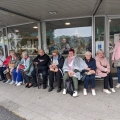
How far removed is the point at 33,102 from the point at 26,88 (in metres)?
1.06

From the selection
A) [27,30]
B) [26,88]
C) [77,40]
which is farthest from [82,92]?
[27,30]

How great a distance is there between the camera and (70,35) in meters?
4.98

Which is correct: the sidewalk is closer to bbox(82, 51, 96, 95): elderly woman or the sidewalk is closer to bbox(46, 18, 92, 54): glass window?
bbox(82, 51, 96, 95): elderly woman

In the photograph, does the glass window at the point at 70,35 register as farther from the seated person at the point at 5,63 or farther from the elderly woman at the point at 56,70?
the seated person at the point at 5,63

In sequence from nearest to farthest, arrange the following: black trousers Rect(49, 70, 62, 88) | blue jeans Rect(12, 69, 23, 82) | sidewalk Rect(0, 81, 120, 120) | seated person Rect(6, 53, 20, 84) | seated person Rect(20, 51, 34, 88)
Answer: sidewalk Rect(0, 81, 120, 120) → black trousers Rect(49, 70, 62, 88) → seated person Rect(20, 51, 34, 88) → blue jeans Rect(12, 69, 23, 82) → seated person Rect(6, 53, 20, 84)

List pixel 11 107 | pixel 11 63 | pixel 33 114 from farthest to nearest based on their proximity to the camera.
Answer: pixel 11 63 < pixel 11 107 < pixel 33 114

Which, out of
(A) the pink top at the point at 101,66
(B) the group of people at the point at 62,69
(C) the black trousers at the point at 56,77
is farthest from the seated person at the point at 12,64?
(A) the pink top at the point at 101,66

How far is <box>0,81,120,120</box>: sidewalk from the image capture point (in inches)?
99.4

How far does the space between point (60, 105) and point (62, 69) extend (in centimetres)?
112

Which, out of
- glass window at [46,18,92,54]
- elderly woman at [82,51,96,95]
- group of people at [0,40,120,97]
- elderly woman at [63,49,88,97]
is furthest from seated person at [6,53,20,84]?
elderly woman at [82,51,96,95]

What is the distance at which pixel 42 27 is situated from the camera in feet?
17.1

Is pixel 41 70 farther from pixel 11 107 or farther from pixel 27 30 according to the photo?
pixel 27 30

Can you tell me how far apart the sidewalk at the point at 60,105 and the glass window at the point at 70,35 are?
5.79 feet

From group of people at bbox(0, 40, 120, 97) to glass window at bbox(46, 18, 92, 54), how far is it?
1.09m
